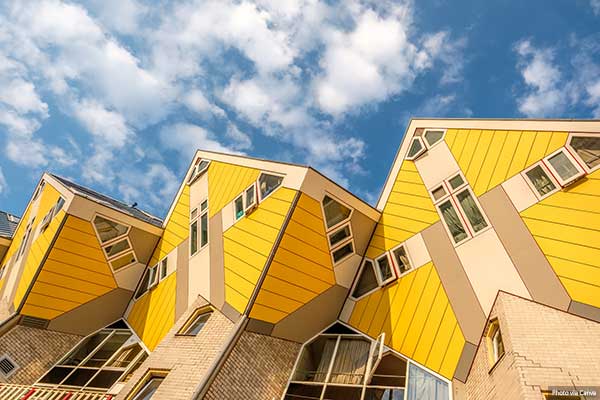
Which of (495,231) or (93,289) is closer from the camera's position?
(495,231)

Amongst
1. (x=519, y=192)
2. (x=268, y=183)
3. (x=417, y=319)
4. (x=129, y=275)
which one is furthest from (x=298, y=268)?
(x=129, y=275)

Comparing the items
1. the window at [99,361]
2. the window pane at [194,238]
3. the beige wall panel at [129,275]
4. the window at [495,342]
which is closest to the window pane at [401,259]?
the window at [495,342]

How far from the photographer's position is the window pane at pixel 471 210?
10.3 metres

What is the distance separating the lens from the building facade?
816 cm

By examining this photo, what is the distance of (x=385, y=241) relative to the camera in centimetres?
1313

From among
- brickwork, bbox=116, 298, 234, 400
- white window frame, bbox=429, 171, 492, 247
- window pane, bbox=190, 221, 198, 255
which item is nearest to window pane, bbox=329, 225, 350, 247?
white window frame, bbox=429, 171, 492, 247

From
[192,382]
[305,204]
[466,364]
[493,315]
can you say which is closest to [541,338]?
[493,315]

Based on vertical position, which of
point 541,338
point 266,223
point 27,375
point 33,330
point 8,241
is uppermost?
point 8,241

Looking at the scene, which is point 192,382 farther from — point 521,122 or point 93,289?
point 521,122

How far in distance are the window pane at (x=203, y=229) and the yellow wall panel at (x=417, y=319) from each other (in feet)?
21.3

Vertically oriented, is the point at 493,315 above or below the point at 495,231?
below

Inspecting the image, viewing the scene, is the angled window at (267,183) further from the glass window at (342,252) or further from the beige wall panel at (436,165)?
the beige wall panel at (436,165)

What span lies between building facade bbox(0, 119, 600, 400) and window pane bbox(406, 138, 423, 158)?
106 mm

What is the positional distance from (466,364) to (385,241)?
521 centimetres
